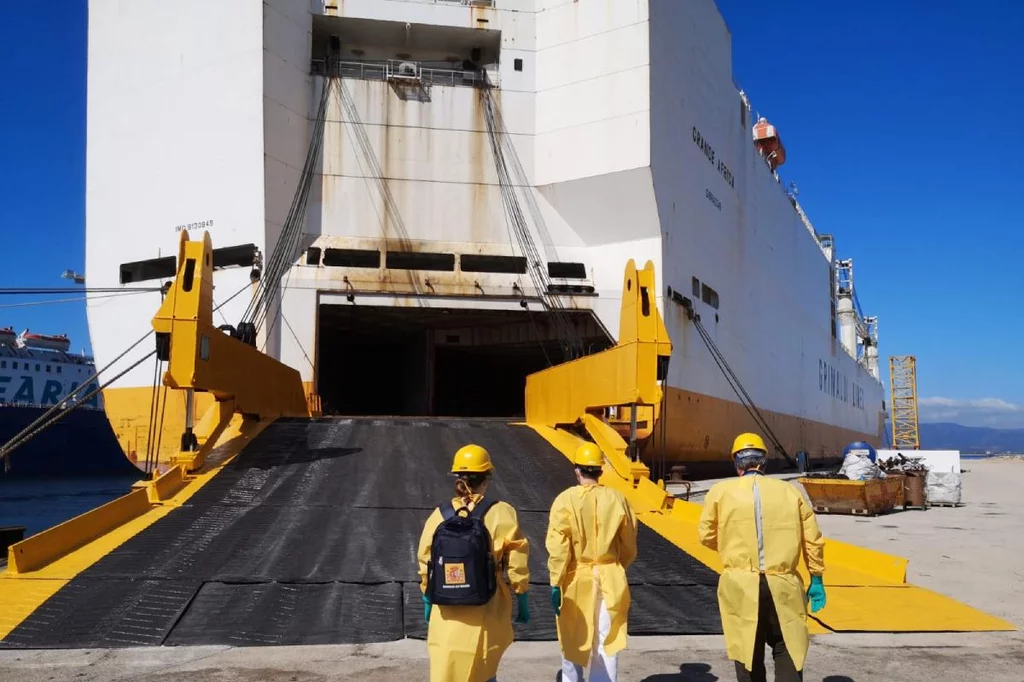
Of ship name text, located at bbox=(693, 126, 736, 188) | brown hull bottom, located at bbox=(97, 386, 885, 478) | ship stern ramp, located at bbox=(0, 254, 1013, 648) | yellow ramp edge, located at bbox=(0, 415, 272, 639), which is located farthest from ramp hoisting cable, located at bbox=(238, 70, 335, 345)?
ship name text, located at bbox=(693, 126, 736, 188)

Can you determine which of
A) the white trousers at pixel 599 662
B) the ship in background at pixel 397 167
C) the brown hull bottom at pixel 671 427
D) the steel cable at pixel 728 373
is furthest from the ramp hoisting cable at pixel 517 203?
the white trousers at pixel 599 662

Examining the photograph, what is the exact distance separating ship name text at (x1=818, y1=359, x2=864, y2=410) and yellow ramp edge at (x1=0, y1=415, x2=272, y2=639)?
32075mm

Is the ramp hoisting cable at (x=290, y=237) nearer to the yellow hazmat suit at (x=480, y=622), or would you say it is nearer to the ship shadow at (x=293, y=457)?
the ship shadow at (x=293, y=457)

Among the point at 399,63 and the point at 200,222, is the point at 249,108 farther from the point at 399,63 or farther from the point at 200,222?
the point at 399,63

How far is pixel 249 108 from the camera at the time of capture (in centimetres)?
1641

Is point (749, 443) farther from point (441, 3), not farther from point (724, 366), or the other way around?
point (724, 366)

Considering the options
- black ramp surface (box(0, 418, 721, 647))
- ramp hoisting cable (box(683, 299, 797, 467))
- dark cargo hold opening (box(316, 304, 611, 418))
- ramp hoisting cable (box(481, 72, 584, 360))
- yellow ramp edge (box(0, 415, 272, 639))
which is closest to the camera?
black ramp surface (box(0, 418, 721, 647))

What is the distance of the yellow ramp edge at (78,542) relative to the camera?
5992mm

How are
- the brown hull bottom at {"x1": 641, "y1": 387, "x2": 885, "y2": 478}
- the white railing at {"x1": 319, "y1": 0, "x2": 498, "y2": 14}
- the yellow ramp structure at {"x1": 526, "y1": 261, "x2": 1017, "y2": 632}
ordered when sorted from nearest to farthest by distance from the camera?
the yellow ramp structure at {"x1": 526, "y1": 261, "x2": 1017, "y2": 632}, the white railing at {"x1": 319, "y1": 0, "x2": 498, "y2": 14}, the brown hull bottom at {"x1": 641, "y1": 387, "x2": 885, "y2": 478}

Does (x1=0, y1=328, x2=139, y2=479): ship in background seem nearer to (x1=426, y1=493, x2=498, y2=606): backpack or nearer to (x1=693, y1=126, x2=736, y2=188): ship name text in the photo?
(x1=693, y1=126, x2=736, y2=188): ship name text

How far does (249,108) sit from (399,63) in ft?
12.4

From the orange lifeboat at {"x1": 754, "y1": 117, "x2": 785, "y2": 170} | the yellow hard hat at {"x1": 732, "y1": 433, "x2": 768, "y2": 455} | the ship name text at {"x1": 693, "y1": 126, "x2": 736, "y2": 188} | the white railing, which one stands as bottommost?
the yellow hard hat at {"x1": 732, "y1": 433, "x2": 768, "y2": 455}

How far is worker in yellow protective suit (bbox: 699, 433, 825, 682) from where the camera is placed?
385cm

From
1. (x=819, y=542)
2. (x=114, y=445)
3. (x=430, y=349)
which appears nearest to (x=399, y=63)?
(x=430, y=349)
